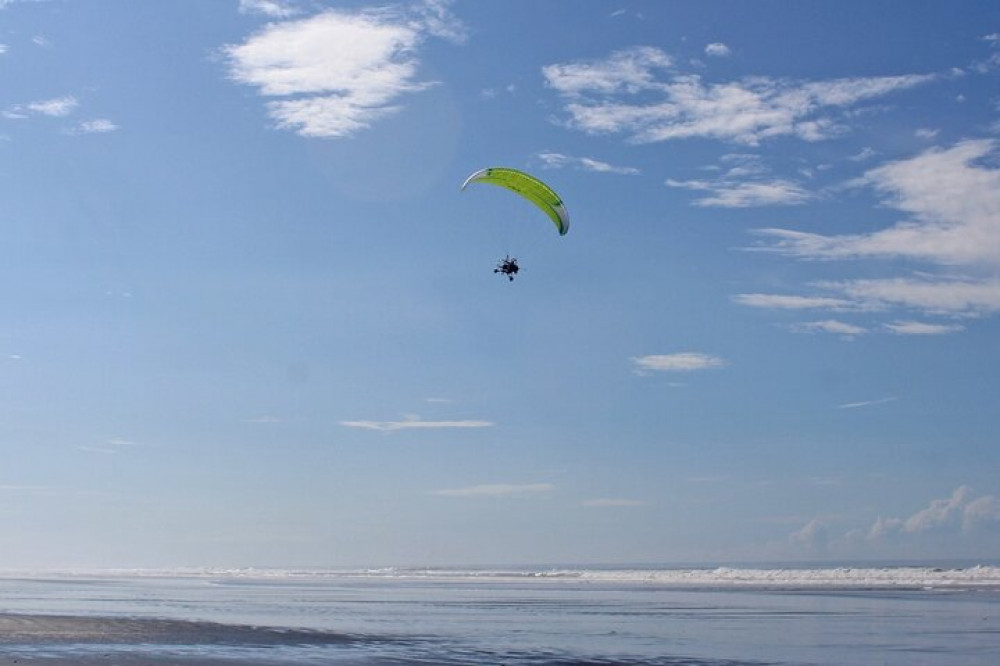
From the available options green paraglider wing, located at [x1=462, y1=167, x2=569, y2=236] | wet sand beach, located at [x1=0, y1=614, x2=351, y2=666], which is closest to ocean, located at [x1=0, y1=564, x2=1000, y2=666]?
wet sand beach, located at [x1=0, y1=614, x2=351, y2=666]

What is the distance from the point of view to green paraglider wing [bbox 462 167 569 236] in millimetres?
35812

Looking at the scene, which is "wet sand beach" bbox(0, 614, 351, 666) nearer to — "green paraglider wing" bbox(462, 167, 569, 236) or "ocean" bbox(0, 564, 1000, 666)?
"ocean" bbox(0, 564, 1000, 666)

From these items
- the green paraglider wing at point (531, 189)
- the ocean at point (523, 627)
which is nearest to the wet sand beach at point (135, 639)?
the ocean at point (523, 627)

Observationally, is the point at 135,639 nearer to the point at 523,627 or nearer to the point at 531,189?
the point at 523,627

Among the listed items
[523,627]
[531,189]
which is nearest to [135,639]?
[523,627]

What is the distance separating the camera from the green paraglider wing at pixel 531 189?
3581 cm

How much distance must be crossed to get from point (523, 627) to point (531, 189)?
48.7 feet

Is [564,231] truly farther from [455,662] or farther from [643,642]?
[455,662]

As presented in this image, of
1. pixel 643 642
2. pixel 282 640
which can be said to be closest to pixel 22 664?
pixel 282 640

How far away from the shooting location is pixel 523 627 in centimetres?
3045

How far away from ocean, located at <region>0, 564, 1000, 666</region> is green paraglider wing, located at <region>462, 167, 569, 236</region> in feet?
44.8

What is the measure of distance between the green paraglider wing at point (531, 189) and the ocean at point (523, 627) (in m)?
13.7

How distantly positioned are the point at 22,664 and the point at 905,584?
44080 mm

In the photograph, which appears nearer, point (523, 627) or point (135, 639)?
point (135, 639)
